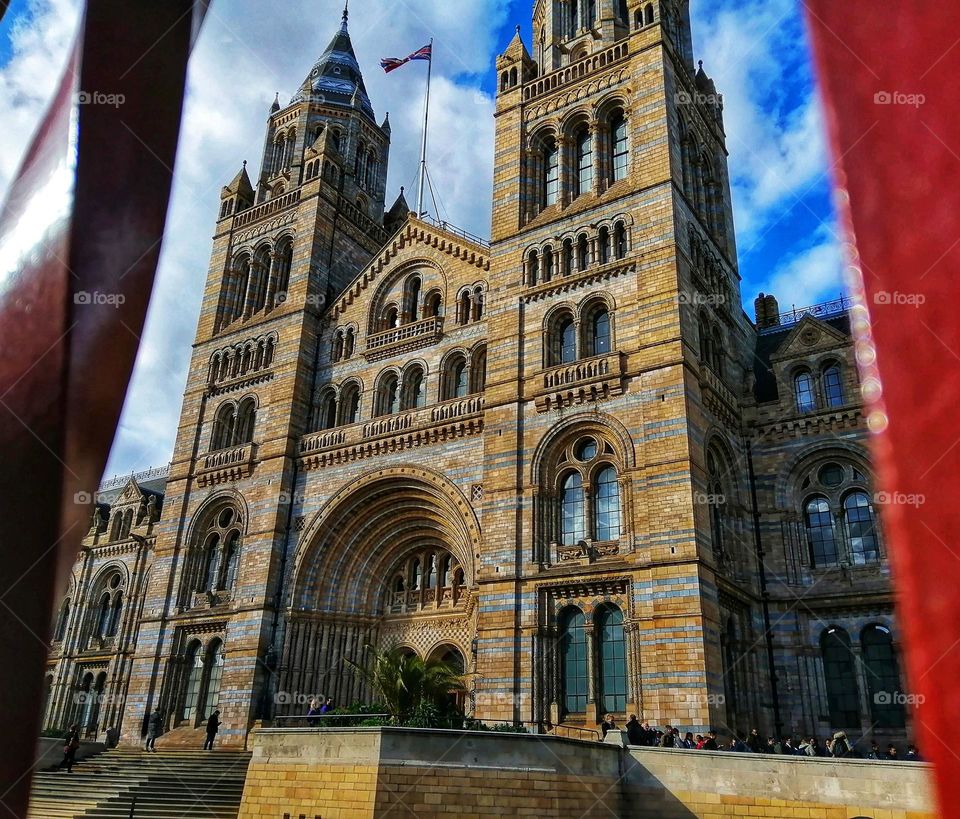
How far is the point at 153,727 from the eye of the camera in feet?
87.3

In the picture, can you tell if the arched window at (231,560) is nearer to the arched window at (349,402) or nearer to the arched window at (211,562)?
the arched window at (211,562)

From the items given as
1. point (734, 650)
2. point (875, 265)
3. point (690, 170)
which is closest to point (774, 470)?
point (734, 650)

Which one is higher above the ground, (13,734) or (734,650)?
(734,650)

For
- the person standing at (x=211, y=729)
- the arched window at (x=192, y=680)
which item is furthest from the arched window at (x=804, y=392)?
the arched window at (x=192, y=680)

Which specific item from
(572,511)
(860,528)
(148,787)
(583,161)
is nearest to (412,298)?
(583,161)

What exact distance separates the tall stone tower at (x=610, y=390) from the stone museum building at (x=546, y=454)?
9 cm

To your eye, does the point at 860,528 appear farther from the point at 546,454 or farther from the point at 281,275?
the point at 281,275

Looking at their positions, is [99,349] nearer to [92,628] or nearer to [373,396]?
[373,396]

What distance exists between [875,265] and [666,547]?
754 inches

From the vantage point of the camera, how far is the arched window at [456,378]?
27109 mm

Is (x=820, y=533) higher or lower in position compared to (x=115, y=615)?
higher

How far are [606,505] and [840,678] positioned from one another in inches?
314

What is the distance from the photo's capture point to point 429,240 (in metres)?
29.9

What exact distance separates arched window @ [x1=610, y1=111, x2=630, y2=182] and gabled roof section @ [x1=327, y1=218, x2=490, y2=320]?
5181mm
